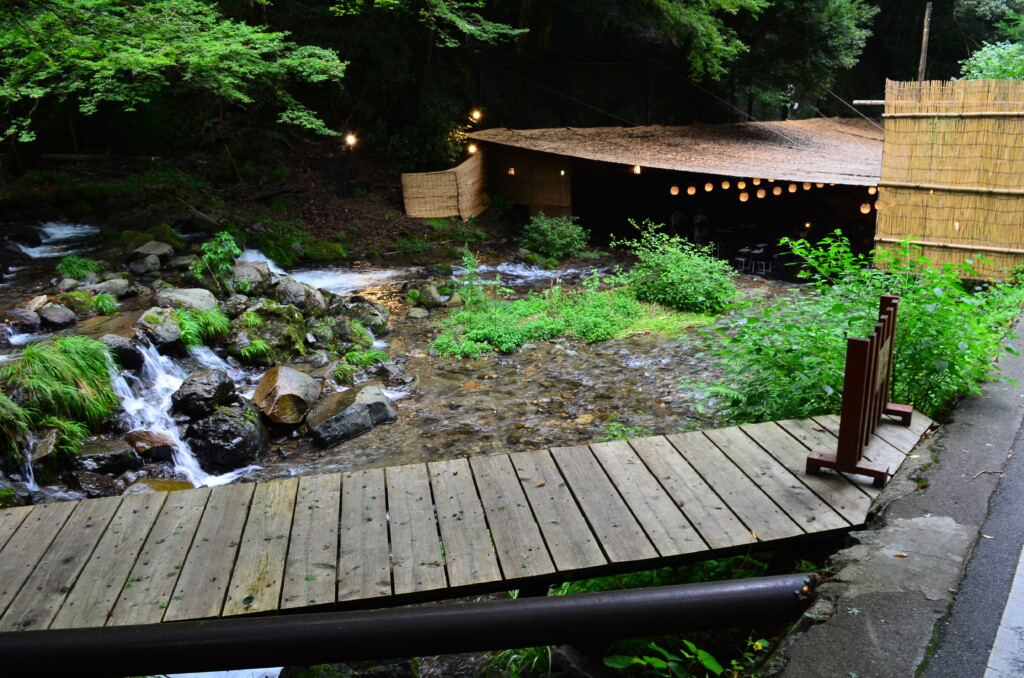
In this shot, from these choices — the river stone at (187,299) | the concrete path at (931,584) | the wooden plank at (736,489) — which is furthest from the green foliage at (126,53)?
the concrete path at (931,584)

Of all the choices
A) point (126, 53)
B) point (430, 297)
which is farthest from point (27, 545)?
point (430, 297)

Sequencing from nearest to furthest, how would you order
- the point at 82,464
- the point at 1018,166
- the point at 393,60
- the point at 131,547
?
the point at 131,547
the point at 82,464
the point at 1018,166
the point at 393,60

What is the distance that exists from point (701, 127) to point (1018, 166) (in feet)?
37.6

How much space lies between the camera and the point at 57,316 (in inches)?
353

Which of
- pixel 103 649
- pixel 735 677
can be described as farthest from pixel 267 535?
pixel 735 677

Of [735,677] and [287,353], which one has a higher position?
[735,677]

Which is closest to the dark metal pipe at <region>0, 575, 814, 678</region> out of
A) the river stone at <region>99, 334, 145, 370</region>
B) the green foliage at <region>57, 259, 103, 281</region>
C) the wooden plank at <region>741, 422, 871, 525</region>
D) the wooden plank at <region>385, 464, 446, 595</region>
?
the wooden plank at <region>385, 464, 446, 595</region>

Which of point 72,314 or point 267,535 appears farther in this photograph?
point 72,314

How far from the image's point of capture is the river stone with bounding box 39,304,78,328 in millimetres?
8883

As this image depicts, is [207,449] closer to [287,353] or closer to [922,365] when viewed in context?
[287,353]

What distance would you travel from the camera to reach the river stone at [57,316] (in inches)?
350

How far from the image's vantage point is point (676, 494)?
11.7ft

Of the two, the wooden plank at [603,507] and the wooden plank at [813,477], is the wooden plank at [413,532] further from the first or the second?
the wooden plank at [813,477]

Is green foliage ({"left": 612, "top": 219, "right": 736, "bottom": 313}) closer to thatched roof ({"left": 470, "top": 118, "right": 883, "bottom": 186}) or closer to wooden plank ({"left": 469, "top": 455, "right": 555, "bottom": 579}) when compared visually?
thatched roof ({"left": 470, "top": 118, "right": 883, "bottom": 186})
